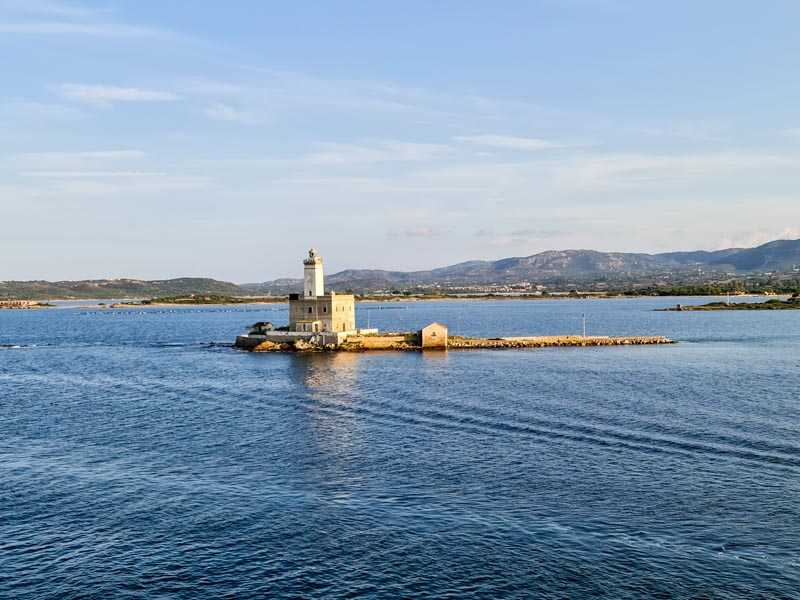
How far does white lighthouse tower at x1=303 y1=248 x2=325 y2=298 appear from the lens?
266 feet

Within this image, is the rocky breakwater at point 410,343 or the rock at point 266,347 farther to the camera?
the rock at point 266,347

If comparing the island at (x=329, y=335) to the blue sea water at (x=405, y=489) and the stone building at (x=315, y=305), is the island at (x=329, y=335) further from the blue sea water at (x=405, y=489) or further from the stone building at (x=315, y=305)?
the blue sea water at (x=405, y=489)

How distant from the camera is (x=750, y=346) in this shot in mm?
80500

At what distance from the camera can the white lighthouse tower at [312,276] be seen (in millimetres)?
81188

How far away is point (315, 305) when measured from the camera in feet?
268

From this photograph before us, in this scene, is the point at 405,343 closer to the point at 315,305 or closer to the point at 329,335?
the point at 329,335

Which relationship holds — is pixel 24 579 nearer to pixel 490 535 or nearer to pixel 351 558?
pixel 351 558

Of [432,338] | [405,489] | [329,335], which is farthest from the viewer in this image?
[432,338]

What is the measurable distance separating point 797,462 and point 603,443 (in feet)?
24.7

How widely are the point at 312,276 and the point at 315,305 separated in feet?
10.3

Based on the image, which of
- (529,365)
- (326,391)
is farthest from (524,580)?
(529,365)

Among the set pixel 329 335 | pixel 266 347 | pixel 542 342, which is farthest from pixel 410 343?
pixel 266 347

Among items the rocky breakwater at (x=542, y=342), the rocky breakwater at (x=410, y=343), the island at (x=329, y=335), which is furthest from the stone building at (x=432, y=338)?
the rocky breakwater at (x=542, y=342)

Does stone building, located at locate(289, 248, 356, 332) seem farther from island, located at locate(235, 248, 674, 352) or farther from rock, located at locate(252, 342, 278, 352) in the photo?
rock, located at locate(252, 342, 278, 352)
